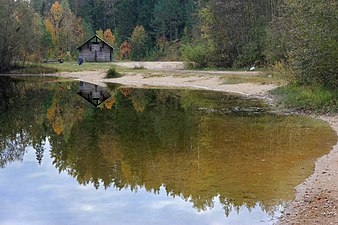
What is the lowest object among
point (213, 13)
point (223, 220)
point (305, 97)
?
point (223, 220)

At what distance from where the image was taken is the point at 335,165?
41.9 feet

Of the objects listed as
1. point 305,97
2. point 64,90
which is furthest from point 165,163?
point 64,90

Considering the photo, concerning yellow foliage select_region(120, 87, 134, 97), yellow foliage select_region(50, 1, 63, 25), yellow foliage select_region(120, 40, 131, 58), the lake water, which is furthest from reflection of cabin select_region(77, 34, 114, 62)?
the lake water

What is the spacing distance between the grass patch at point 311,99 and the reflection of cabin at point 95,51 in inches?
2324

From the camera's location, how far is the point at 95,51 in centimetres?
8300

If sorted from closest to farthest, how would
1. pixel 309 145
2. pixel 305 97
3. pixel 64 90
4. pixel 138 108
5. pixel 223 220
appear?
1. pixel 223 220
2. pixel 309 145
3. pixel 305 97
4. pixel 138 108
5. pixel 64 90

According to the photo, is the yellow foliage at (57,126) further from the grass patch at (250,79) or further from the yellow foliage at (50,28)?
the yellow foliage at (50,28)

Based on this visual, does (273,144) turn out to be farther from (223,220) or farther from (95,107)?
(95,107)

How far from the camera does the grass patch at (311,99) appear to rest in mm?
22203

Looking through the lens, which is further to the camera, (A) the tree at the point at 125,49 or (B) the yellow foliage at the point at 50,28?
(A) the tree at the point at 125,49

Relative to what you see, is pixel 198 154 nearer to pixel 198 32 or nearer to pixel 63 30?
pixel 198 32

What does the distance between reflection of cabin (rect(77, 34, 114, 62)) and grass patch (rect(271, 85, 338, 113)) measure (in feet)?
194

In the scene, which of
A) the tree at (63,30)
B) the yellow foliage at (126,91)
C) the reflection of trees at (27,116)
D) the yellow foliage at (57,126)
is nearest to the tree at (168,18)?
the tree at (63,30)

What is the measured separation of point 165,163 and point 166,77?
1398 inches
